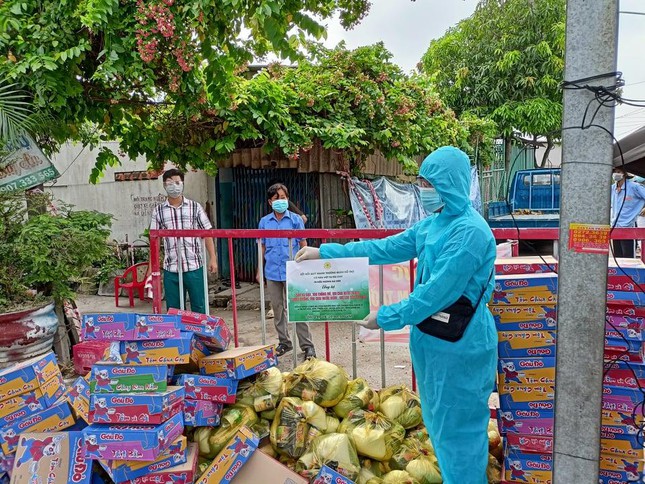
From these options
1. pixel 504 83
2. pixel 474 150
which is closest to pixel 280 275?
pixel 474 150

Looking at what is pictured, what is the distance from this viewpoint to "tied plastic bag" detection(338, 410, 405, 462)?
2904mm

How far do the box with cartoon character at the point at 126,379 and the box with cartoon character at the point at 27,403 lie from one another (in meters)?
0.52

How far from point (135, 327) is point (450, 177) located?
190 cm

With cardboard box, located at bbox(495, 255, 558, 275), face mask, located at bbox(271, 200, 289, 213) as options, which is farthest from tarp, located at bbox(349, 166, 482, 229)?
cardboard box, located at bbox(495, 255, 558, 275)

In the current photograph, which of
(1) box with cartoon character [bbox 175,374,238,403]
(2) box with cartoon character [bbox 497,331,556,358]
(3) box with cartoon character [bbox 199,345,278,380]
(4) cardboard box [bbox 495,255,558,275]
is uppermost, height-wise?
(4) cardboard box [bbox 495,255,558,275]

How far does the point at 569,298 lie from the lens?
1910 mm

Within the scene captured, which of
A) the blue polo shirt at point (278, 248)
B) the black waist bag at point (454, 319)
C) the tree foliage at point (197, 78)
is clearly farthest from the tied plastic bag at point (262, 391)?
the tree foliage at point (197, 78)

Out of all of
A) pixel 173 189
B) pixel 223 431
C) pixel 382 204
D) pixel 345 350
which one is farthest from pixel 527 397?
pixel 382 204

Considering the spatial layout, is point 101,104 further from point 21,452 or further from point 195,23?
point 21,452

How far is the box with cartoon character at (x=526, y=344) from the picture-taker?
260 centimetres

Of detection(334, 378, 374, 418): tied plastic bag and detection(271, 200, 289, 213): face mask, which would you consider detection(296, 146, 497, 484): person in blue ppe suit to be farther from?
detection(271, 200, 289, 213): face mask

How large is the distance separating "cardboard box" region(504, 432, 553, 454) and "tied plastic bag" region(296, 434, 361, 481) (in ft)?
2.71

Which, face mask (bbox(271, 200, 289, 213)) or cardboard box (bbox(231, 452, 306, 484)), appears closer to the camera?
cardboard box (bbox(231, 452, 306, 484))

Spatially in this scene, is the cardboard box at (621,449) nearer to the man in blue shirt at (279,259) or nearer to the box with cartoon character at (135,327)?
the box with cartoon character at (135,327)
